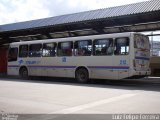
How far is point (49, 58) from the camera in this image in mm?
21234

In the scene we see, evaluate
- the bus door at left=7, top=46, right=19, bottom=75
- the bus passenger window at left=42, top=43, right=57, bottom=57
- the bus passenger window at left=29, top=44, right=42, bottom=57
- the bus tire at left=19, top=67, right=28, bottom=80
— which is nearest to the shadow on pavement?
the bus passenger window at left=42, top=43, right=57, bottom=57

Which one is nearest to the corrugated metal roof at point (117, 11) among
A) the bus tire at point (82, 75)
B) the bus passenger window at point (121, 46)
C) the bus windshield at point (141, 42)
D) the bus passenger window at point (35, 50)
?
the bus windshield at point (141, 42)

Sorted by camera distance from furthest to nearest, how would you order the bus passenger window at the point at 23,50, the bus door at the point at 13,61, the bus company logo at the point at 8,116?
the bus door at the point at 13,61
the bus passenger window at the point at 23,50
the bus company logo at the point at 8,116

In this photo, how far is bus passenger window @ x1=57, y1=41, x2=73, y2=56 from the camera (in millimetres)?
19837

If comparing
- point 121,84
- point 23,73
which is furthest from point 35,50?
point 121,84

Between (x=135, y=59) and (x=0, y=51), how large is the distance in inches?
641

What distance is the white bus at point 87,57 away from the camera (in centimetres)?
1677

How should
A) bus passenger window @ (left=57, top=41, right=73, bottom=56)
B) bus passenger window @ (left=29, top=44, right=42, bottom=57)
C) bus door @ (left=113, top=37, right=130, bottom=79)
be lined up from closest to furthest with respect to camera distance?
bus door @ (left=113, top=37, right=130, bottom=79), bus passenger window @ (left=57, top=41, right=73, bottom=56), bus passenger window @ (left=29, top=44, right=42, bottom=57)

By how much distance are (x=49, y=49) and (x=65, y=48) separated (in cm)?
168

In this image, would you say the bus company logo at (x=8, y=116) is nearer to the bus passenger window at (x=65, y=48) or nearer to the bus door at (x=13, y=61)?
the bus passenger window at (x=65, y=48)

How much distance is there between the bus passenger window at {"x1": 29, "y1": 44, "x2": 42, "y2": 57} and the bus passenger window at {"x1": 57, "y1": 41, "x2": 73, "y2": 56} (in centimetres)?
196

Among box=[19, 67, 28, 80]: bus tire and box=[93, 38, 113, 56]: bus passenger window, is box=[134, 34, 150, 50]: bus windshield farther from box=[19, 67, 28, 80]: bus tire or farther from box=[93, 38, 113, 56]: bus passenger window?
box=[19, 67, 28, 80]: bus tire

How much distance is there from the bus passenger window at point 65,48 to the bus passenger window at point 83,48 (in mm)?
443

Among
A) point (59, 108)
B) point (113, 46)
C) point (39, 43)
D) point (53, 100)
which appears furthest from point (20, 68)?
point (59, 108)
